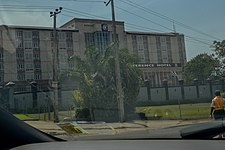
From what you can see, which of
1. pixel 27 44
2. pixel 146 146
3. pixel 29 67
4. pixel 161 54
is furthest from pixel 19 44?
pixel 146 146

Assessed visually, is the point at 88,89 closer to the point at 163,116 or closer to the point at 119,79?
the point at 119,79

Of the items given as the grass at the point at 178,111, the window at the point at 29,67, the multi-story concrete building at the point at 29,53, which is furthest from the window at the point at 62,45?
the grass at the point at 178,111

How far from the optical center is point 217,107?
5.30 ft

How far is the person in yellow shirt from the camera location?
1.52 meters

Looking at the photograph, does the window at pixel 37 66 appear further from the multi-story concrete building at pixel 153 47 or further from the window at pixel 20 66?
the multi-story concrete building at pixel 153 47

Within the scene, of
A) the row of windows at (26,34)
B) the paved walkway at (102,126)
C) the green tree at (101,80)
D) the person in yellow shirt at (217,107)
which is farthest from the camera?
the green tree at (101,80)

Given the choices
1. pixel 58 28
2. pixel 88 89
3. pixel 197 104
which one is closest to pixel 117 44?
pixel 58 28

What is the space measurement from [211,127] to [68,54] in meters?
1.11

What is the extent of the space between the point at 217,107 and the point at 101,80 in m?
1.58

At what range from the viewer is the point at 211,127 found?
56.1 inches

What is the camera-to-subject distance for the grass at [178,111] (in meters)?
1.71

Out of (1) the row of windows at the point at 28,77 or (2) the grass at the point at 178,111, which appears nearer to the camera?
(2) the grass at the point at 178,111

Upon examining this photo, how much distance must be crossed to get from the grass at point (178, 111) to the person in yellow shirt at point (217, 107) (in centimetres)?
3

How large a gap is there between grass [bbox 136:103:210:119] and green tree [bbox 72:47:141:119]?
14.9 inches
